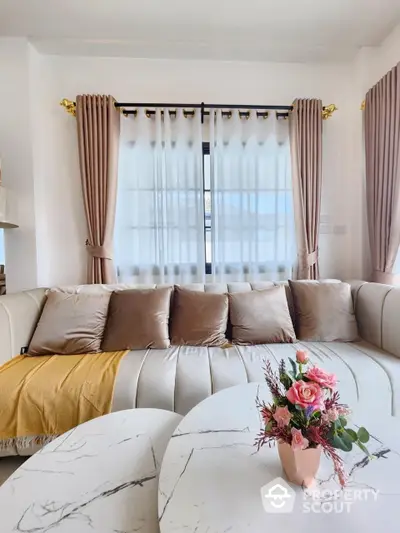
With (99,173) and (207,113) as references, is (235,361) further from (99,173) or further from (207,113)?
(207,113)

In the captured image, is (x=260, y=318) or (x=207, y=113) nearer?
(x=260, y=318)

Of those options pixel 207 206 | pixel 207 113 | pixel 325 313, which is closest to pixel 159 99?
pixel 207 113

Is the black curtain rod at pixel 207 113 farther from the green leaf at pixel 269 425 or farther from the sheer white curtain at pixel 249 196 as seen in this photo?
the green leaf at pixel 269 425

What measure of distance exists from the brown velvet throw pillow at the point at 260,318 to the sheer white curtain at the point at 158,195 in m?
0.59

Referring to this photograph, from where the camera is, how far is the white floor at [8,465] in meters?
1.32

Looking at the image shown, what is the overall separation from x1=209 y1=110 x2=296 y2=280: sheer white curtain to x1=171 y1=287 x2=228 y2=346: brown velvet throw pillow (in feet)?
1.70

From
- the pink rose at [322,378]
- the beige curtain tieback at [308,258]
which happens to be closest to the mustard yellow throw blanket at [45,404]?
the pink rose at [322,378]

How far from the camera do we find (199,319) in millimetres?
1847

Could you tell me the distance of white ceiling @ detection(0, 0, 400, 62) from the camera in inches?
74.5

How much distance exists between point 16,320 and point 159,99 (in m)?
2.06

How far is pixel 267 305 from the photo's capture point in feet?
6.19

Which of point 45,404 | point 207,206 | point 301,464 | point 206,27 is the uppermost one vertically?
point 206,27

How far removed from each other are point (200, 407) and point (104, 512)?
432 mm

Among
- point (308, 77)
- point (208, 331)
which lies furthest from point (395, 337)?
point (308, 77)
